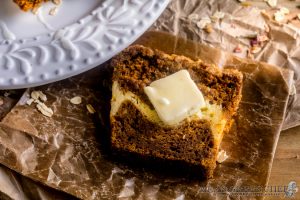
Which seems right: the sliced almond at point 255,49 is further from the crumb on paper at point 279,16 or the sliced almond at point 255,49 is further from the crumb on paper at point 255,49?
the crumb on paper at point 279,16

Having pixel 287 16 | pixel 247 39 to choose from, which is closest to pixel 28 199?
pixel 247 39

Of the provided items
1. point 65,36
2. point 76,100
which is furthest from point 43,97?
point 65,36

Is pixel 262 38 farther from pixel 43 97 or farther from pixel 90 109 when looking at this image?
pixel 43 97

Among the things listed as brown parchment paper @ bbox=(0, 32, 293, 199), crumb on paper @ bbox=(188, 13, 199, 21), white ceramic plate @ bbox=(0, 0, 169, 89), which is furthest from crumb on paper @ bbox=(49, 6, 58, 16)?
crumb on paper @ bbox=(188, 13, 199, 21)

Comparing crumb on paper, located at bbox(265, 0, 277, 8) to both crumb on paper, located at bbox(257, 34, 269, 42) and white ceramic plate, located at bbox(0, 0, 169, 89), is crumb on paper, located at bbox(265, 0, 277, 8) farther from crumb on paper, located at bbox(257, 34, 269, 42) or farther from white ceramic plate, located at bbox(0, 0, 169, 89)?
white ceramic plate, located at bbox(0, 0, 169, 89)

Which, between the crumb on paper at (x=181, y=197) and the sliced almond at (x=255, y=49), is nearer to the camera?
the crumb on paper at (x=181, y=197)

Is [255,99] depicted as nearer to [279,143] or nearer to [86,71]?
[279,143]

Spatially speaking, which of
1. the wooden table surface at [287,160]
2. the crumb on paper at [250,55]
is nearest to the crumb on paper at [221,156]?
the wooden table surface at [287,160]
